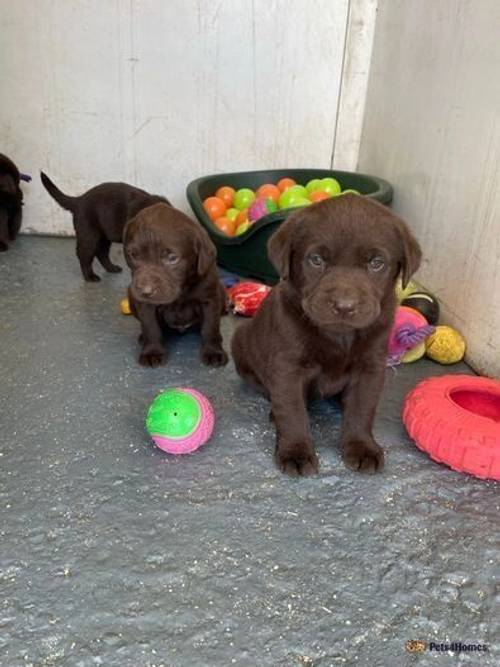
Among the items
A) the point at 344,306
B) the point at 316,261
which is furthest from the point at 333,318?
the point at 316,261

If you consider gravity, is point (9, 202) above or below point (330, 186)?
below

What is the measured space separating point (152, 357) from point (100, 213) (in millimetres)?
1305

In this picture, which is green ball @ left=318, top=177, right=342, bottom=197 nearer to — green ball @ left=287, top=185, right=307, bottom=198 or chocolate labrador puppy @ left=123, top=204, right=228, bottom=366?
green ball @ left=287, top=185, right=307, bottom=198

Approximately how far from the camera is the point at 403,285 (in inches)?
72.9

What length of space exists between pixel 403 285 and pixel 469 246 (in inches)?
46.5

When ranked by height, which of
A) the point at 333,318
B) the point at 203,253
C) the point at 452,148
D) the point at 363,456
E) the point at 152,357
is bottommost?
the point at 152,357

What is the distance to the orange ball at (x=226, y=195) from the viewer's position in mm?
4375

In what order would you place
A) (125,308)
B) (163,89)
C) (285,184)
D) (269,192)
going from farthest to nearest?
(163,89) → (285,184) → (269,192) → (125,308)

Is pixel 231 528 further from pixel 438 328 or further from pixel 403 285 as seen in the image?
pixel 438 328

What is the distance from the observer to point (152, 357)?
2.78m

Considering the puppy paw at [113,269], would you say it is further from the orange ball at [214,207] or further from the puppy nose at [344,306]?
the puppy nose at [344,306]

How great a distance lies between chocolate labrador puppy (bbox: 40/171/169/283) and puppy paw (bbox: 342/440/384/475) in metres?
2.02

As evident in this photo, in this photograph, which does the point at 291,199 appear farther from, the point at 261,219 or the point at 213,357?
the point at 213,357

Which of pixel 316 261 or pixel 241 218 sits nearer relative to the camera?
pixel 316 261
